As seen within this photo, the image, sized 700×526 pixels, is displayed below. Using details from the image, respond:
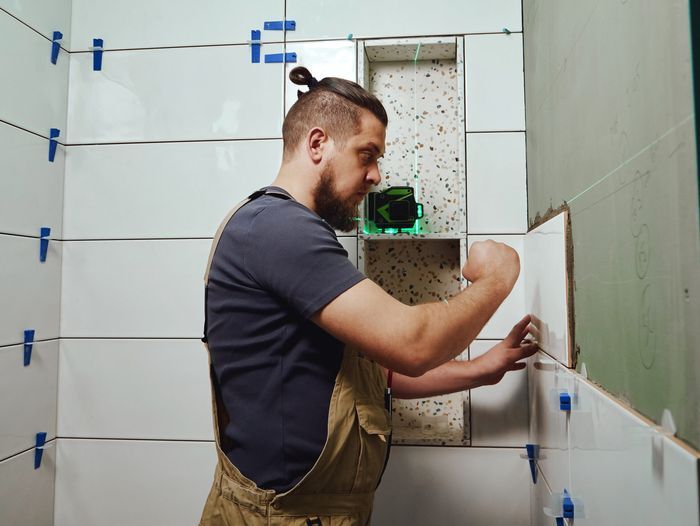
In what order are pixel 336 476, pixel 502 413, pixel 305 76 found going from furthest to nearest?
pixel 502 413, pixel 305 76, pixel 336 476

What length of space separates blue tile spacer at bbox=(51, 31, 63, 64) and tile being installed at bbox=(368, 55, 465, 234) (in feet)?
3.05

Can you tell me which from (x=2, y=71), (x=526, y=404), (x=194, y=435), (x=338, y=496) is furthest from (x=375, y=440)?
(x=2, y=71)

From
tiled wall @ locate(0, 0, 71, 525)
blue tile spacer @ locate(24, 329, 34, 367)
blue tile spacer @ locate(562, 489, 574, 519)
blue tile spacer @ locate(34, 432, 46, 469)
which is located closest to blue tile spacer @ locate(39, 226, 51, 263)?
tiled wall @ locate(0, 0, 71, 525)

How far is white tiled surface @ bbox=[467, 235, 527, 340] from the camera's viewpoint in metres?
1.32

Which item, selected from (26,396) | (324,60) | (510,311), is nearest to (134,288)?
(26,396)

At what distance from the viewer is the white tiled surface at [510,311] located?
132 centimetres

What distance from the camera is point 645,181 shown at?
525mm

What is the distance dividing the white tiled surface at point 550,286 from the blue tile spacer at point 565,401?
0.05 meters

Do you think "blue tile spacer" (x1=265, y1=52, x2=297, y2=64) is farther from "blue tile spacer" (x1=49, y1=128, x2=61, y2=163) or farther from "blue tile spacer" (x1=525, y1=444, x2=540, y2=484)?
"blue tile spacer" (x1=525, y1=444, x2=540, y2=484)

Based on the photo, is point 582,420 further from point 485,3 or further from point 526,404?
point 485,3

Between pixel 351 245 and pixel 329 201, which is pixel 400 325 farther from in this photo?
pixel 351 245

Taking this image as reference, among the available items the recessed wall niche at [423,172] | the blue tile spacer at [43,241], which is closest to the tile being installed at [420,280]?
the recessed wall niche at [423,172]

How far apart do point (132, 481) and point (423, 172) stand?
122 centimetres

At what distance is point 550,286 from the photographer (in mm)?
985
